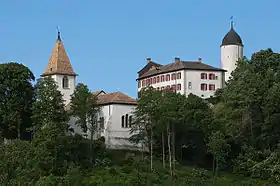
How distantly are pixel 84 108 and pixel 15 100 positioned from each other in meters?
7.39

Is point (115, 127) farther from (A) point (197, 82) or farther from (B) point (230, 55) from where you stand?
(B) point (230, 55)

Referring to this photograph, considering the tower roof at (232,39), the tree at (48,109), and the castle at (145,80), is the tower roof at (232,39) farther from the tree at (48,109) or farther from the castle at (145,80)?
the tree at (48,109)

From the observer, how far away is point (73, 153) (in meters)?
63.7

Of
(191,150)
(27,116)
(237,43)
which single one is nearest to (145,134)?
(191,150)

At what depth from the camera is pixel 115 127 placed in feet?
242

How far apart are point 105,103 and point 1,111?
12.7 m

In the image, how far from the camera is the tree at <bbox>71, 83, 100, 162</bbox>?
67.6 metres

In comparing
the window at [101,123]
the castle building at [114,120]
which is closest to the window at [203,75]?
the castle building at [114,120]

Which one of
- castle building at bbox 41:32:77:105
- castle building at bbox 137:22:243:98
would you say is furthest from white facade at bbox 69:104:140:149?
castle building at bbox 137:22:243:98

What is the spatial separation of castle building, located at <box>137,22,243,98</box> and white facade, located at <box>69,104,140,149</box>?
2251 centimetres

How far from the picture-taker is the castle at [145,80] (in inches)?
2901

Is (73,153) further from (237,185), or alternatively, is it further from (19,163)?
(237,185)

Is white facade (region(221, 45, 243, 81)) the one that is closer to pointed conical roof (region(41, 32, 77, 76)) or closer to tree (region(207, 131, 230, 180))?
pointed conical roof (region(41, 32, 77, 76))

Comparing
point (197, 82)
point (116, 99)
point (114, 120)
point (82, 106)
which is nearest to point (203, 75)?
point (197, 82)
